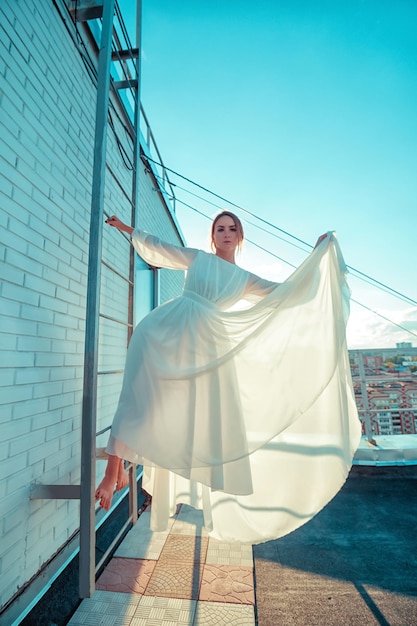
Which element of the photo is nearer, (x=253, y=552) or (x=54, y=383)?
(x=54, y=383)

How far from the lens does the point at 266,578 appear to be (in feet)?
5.30

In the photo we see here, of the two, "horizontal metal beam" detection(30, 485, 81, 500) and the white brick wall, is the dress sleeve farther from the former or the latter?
"horizontal metal beam" detection(30, 485, 81, 500)

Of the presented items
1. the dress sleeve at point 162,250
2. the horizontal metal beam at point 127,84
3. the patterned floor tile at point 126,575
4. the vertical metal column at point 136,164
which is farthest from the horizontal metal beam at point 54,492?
the horizontal metal beam at point 127,84

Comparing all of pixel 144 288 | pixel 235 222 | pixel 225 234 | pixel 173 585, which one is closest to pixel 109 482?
pixel 173 585

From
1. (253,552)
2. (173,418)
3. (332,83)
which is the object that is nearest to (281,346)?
(173,418)

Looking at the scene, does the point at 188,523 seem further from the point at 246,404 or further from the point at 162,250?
the point at 162,250

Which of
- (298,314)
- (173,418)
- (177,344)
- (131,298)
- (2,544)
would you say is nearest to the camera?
(2,544)

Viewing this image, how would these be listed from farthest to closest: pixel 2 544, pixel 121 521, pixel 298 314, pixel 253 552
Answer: pixel 121 521, pixel 253 552, pixel 298 314, pixel 2 544

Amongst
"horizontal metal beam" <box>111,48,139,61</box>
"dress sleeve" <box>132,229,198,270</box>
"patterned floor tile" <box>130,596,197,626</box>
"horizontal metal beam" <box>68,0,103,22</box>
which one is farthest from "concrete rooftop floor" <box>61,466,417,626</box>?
"horizontal metal beam" <box>111,48,139,61</box>

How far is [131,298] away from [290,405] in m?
1.53

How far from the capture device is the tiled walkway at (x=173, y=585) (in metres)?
1.31

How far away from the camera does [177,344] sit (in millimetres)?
1356

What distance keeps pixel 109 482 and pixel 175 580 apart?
83 cm

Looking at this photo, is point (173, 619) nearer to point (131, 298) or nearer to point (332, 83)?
point (131, 298)
